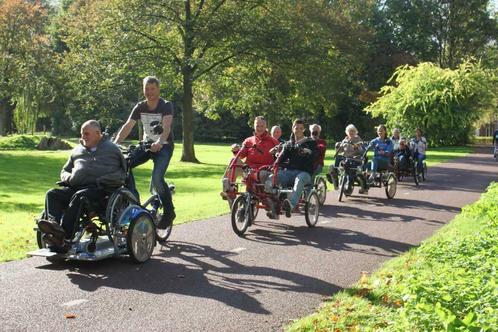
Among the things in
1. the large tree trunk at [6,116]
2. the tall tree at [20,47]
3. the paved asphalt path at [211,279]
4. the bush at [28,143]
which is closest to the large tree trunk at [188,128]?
the bush at [28,143]

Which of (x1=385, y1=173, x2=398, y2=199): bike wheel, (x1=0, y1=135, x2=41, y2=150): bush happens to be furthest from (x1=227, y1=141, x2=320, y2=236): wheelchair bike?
(x1=0, y1=135, x2=41, y2=150): bush

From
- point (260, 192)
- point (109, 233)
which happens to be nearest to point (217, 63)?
point (260, 192)

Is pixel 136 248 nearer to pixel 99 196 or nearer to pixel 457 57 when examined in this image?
pixel 99 196

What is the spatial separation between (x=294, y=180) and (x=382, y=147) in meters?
6.02

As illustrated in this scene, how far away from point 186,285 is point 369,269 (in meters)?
2.33

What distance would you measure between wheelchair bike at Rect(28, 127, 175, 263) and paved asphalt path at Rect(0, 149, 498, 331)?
189mm

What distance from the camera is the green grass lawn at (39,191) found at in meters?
9.58

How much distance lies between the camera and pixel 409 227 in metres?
10.7

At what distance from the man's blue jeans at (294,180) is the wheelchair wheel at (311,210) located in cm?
25

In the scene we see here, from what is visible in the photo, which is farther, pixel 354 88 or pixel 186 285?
pixel 354 88

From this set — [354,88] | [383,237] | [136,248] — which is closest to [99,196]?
[136,248]

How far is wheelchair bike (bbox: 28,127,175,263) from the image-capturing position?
6844 millimetres

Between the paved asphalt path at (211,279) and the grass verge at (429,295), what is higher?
the grass verge at (429,295)

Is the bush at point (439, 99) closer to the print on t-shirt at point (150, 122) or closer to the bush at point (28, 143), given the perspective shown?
the bush at point (28, 143)
